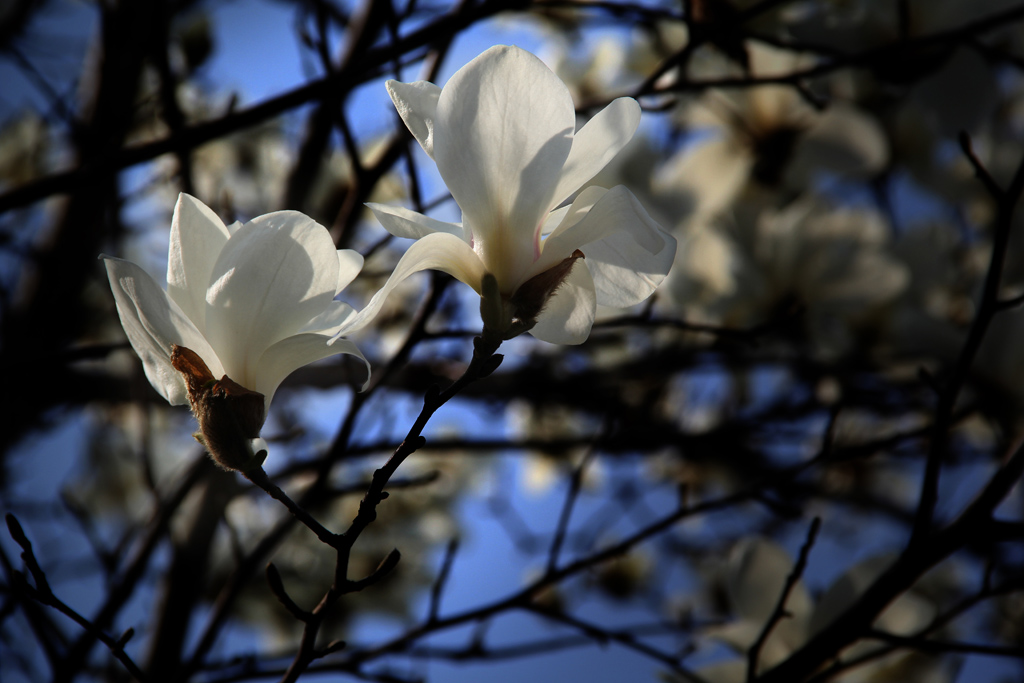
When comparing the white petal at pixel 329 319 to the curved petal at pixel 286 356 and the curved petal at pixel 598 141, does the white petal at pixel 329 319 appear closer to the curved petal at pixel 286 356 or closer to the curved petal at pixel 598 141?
the curved petal at pixel 286 356

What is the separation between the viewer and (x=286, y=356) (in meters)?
0.34

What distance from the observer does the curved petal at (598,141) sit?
0.97 ft

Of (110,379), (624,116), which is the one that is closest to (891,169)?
(624,116)

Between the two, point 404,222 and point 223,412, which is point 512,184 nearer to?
point 404,222

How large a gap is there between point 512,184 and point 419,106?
55mm

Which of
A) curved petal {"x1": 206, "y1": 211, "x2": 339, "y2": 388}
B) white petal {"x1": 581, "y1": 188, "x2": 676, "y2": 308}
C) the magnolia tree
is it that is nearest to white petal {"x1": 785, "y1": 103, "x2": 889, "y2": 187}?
the magnolia tree

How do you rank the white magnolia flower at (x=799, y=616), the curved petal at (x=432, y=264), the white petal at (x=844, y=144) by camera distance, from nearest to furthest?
the curved petal at (x=432, y=264)
the white magnolia flower at (x=799, y=616)
the white petal at (x=844, y=144)

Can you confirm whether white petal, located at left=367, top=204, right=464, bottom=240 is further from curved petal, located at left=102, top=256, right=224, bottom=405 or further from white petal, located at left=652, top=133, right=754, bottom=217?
white petal, located at left=652, top=133, right=754, bottom=217

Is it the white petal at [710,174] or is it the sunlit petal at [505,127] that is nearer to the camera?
the sunlit petal at [505,127]

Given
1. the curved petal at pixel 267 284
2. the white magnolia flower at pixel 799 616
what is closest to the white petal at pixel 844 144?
the white magnolia flower at pixel 799 616

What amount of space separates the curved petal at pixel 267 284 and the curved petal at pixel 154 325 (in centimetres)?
1

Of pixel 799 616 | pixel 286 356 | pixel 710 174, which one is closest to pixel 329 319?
pixel 286 356

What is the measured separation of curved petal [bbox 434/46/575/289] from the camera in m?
0.30

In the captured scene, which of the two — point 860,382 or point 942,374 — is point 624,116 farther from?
point 860,382
